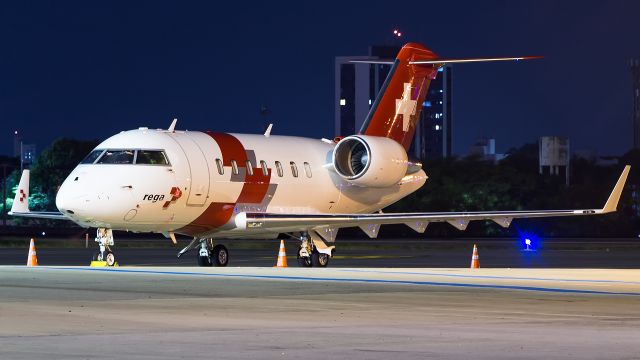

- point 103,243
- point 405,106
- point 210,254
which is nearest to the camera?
point 103,243

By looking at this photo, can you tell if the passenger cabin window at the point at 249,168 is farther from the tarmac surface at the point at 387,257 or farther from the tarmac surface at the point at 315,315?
the tarmac surface at the point at 315,315

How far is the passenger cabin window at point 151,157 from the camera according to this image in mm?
33250

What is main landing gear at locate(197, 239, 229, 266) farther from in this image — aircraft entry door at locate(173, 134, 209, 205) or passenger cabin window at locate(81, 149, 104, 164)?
passenger cabin window at locate(81, 149, 104, 164)

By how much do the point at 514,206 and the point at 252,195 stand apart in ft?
259

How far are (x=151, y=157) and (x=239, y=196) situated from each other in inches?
116

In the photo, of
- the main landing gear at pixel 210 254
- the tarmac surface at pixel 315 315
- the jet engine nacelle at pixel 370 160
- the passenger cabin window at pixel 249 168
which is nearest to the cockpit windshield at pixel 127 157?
the passenger cabin window at pixel 249 168

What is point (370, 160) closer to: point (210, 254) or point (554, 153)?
point (210, 254)

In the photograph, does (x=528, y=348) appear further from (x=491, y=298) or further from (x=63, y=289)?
(x=63, y=289)

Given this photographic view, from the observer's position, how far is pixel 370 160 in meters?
36.8

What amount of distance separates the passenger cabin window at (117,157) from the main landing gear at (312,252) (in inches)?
229

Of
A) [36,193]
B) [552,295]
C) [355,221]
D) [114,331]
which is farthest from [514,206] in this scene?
[114,331]

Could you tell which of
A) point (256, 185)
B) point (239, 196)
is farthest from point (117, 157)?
point (256, 185)

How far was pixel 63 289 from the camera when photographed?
2214 cm

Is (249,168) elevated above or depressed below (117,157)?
below
